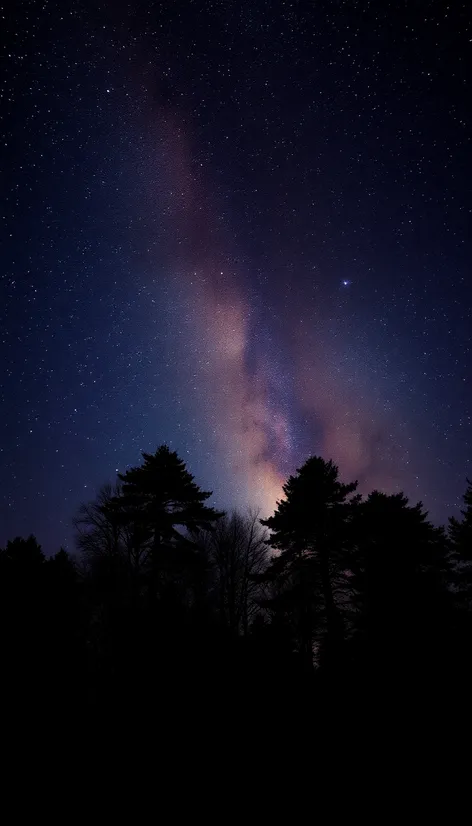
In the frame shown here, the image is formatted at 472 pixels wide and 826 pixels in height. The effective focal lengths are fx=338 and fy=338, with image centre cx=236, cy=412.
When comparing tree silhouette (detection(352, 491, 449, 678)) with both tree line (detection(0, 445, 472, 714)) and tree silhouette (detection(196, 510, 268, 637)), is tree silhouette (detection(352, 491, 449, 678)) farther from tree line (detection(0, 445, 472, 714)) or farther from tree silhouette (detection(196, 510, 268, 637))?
tree silhouette (detection(196, 510, 268, 637))

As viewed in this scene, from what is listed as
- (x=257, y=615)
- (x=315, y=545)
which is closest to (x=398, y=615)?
(x=257, y=615)

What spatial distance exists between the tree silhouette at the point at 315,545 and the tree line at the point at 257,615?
0.06 metres

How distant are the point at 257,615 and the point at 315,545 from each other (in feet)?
29.9

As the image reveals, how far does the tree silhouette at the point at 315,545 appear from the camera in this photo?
56.5 ft

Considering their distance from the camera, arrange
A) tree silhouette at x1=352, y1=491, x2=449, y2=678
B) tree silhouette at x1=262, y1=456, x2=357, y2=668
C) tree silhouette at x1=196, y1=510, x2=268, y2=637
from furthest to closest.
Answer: tree silhouette at x1=196, y1=510, x2=268, y2=637 < tree silhouette at x1=262, y1=456, x2=357, y2=668 < tree silhouette at x1=352, y1=491, x2=449, y2=678

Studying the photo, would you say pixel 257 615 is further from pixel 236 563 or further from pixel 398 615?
pixel 236 563

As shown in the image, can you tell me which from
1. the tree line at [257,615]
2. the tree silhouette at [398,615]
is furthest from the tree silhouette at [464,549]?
the tree silhouette at [398,615]

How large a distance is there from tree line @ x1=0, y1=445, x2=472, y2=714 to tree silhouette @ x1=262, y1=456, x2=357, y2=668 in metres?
0.06

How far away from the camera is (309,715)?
6.92m

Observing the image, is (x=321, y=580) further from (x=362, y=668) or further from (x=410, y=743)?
(x=410, y=743)

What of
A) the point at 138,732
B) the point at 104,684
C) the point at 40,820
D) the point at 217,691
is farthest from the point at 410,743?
the point at 104,684

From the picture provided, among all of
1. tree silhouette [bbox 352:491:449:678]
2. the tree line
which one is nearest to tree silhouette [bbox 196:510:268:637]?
the tree line

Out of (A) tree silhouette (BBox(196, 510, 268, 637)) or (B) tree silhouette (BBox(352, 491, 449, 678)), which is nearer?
(B) tree silhouette (BBox(352, 491, 449, 678))

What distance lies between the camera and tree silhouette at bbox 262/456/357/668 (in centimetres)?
1723
